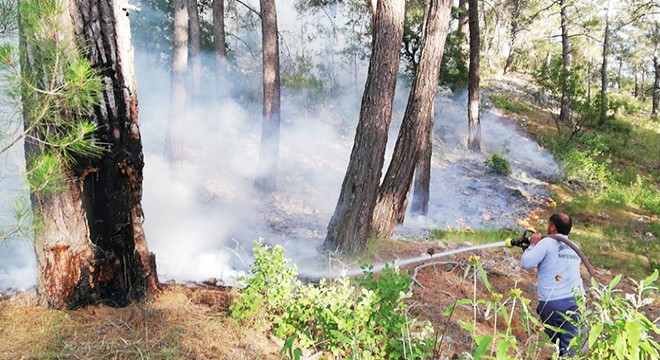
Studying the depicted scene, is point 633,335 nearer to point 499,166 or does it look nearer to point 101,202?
point 101,202

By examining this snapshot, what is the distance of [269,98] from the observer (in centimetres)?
913

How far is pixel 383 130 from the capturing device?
554 cm

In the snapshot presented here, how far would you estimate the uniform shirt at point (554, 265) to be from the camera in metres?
3.70

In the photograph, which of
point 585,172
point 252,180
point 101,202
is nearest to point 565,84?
point 585,172

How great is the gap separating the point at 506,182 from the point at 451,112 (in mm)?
5870

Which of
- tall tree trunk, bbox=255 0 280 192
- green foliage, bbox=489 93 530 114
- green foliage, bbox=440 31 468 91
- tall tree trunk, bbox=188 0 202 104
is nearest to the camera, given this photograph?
tall tree trunk, bbox=255 0 280 192

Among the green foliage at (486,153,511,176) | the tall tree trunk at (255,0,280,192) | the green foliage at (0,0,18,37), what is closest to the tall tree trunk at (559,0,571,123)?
the green foliage at (486,153,511,176)

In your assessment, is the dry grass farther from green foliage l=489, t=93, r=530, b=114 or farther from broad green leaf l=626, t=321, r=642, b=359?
green foliage l=489, t=93, r=530, b=114

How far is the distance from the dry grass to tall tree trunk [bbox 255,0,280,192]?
6.19 meters

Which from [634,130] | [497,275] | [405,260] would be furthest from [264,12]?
[634,130]

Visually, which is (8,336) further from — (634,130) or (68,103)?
(634,130)

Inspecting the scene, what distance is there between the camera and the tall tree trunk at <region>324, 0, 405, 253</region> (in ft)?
17.9

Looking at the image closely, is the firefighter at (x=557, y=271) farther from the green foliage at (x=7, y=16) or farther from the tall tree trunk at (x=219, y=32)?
the tall tree trunk at (x=219, y=32)

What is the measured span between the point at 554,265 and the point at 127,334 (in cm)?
322
